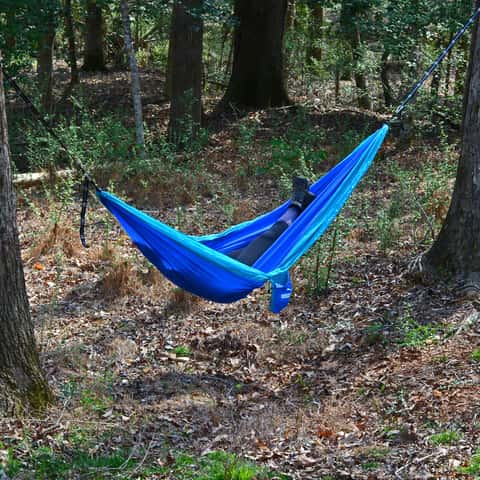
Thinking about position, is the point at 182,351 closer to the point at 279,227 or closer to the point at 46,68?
the point at 279,227

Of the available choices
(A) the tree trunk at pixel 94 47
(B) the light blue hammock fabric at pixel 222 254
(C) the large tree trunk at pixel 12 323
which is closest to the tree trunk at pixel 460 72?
(B) the light blue hammock fabric at pixel 222 254

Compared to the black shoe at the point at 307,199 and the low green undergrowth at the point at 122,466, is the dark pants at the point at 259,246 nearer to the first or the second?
the black shoe at the point at 307,199

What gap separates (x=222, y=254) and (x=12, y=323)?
4.24ft

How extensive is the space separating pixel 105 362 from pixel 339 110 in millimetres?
7177

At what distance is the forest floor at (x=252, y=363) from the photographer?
343cm

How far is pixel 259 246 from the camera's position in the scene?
192 inches

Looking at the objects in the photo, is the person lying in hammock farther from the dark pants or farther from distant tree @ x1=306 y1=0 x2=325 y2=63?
distant tree @ x1=306 y1=0 x2=325 y2=63

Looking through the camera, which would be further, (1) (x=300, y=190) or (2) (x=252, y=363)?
(1) (x=300, y=190)

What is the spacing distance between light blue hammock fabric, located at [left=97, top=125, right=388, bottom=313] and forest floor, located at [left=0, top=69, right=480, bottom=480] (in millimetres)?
614

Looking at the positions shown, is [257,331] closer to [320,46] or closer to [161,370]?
[161,370]

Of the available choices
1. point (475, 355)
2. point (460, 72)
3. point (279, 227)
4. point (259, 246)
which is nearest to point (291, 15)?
point (460, 72)

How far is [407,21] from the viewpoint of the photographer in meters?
8.75

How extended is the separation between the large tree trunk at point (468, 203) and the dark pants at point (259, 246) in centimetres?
111

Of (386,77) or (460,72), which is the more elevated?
(460,72)
